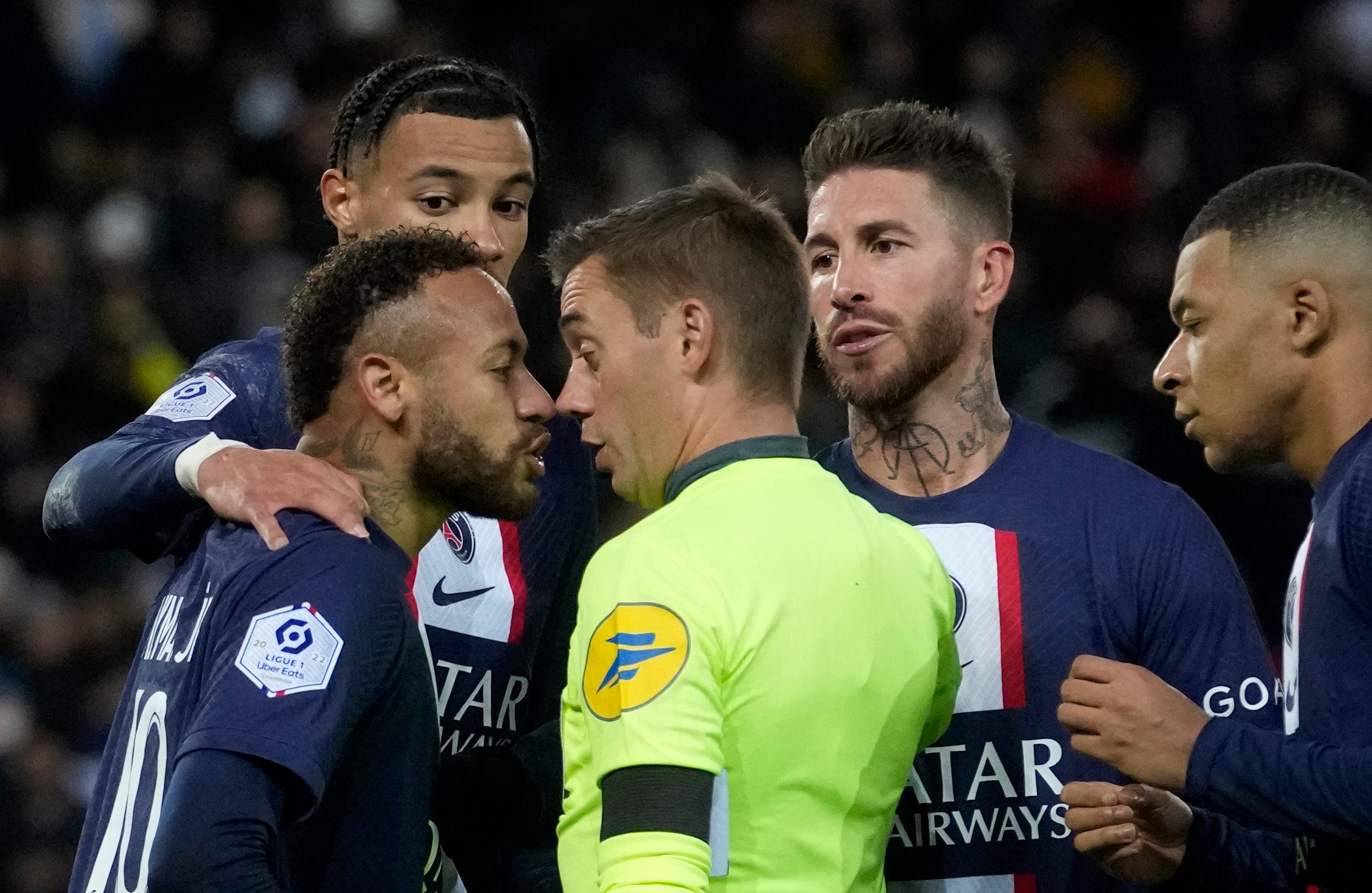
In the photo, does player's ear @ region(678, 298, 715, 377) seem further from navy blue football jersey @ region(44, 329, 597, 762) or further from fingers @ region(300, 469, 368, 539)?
navy blue football jersey @ region(44, 329, 597, 762)

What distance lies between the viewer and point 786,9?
9367mm

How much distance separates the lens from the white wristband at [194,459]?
8.80 ft

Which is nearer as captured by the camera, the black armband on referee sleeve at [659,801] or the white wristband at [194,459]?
the black armband on referee sleeve at [659,801]

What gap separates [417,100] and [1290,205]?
67.2 inches

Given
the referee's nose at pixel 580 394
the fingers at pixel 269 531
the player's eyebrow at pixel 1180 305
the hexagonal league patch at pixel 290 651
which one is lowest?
the hexagonal league patch at pixel 290 651

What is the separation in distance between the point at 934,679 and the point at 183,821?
1.03 m

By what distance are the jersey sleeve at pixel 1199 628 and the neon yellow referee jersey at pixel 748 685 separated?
2.37ft

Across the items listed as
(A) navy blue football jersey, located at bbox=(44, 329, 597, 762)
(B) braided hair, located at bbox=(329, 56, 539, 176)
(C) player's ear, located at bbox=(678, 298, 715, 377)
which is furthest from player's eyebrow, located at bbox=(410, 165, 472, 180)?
(C) player's ear, located at bbox=(678, 298, 715, 377)

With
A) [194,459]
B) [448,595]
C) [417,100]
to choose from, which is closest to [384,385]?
[194,459]

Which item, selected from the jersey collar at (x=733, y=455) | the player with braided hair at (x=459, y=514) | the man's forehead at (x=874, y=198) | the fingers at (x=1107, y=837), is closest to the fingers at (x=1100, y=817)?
the fingers at (x=1107, y=837)

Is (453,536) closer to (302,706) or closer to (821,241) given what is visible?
(821,241)

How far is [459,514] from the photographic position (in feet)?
11.0

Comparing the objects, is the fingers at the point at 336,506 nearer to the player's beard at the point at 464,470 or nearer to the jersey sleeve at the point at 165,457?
the player's beard at the point at 464,470

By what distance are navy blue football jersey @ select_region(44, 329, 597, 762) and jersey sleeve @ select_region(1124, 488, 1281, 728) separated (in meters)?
1.10
